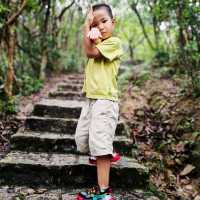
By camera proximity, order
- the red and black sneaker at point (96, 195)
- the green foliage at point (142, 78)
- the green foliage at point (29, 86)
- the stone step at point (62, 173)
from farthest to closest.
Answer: the green foliage at point (142, 78) → the green foliage at point (29, 86) → the stone step at point (62, 173) → the red and black sneaker at point (96, 195)

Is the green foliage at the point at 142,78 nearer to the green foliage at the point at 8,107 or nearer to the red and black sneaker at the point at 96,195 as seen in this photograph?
the green foliage at the point at 8,107

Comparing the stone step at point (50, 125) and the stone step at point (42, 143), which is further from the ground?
the stone step at point (50, 125)

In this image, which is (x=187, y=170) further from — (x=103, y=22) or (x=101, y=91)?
(x=103, y=22)

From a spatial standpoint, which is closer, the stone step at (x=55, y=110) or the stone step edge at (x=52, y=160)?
the stone step edge at (x=52, y=160)

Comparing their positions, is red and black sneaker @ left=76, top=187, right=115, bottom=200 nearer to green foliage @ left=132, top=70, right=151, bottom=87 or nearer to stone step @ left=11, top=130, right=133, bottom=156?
stone step @ left=11, top=130, right=133, bottom=156

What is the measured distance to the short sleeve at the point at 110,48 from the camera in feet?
11.1

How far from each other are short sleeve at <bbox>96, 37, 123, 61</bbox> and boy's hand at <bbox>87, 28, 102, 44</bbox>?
0.21 feet

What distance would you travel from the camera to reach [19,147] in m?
4.35

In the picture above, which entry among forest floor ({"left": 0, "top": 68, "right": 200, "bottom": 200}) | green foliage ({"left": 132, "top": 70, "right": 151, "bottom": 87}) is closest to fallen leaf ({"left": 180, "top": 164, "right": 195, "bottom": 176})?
forest floor ({"left": 0, "top": 68, "right": 200, "bottom": 200})

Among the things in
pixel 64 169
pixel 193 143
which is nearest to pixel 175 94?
pixel 193 143

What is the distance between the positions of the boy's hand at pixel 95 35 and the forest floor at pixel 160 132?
1.53m

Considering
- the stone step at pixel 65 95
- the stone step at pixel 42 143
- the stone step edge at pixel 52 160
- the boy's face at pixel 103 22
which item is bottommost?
the stone step edge at pixel 52 160

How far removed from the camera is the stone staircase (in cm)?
374

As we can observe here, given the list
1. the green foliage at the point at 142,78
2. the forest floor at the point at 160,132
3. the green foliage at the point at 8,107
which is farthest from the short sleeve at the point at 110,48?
the green foliage at the point at 142,78
